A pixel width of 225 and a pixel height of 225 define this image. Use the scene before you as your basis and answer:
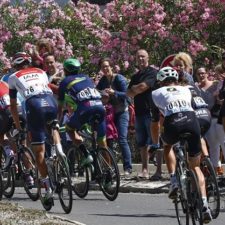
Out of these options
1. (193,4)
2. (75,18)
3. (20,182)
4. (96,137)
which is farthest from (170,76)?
(75,18)

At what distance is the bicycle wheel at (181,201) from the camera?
1104 cm

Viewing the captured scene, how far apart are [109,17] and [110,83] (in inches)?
221

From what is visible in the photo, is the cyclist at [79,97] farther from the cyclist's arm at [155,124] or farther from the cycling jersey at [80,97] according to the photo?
the cyclist's arm at [155,124]

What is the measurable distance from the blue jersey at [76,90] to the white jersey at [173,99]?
7.03 ft

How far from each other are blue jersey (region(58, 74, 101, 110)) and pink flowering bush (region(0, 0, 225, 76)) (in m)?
6.62

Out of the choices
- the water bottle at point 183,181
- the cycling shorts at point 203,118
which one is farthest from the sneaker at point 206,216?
the cycling shorts at point 203,118

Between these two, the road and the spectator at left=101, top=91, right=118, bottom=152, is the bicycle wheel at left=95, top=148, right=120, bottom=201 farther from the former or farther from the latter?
the spectator at left=101, top=91, right=118, bottom=152

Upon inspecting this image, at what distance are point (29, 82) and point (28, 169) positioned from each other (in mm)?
1463

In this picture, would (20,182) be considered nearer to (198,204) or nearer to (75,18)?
(198,204)

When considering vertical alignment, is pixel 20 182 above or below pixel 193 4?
below

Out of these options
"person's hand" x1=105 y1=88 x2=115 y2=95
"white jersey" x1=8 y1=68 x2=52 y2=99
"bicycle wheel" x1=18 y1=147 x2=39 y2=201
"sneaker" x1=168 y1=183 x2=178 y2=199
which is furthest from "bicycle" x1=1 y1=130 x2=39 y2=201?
"sneaker" x1=168 y1=183 x2=178 y2=199

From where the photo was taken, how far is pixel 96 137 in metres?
14.1

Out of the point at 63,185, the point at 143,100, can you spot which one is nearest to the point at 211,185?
the point at 63,185

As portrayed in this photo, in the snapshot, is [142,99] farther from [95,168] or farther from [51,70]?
[95,168]
